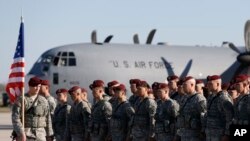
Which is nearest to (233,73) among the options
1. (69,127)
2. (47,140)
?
(69,127)

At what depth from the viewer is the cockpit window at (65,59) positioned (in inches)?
1171

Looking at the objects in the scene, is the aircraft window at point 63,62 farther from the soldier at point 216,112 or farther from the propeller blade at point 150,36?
the soldier at point 216,112

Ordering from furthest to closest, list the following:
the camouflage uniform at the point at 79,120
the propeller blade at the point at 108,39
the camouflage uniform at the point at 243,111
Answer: the propeller blade at the point at 108,39 < the camouflage uniform at the point at 79,120 < the camouflage uniform at the point at 243,111

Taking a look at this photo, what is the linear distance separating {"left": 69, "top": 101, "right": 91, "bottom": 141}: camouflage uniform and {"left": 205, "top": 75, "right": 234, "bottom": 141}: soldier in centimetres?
333

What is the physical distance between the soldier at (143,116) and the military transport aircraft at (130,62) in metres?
13.6

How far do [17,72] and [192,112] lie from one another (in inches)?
138

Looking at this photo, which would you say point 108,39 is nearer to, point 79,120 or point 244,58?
point 244,58

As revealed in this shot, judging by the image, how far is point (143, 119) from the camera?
15.7 meters

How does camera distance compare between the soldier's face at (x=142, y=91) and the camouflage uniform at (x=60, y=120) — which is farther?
the camouflage uniform at (x=60, y=120)

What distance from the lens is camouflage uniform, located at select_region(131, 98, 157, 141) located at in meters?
15.5

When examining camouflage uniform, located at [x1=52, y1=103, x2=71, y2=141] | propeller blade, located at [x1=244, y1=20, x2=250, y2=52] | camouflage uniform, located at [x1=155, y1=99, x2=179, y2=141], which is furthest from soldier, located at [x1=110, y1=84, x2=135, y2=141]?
propeller blade, located at [x1=244, y1=20, x2=250, y2=52]

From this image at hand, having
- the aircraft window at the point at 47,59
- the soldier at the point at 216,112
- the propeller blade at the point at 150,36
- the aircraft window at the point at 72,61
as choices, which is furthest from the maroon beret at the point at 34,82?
the propeller blade at the point at 150,36

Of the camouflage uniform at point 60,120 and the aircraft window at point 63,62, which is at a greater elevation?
the aircraft window at point 63,62

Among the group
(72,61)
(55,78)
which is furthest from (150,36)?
(55,78)
